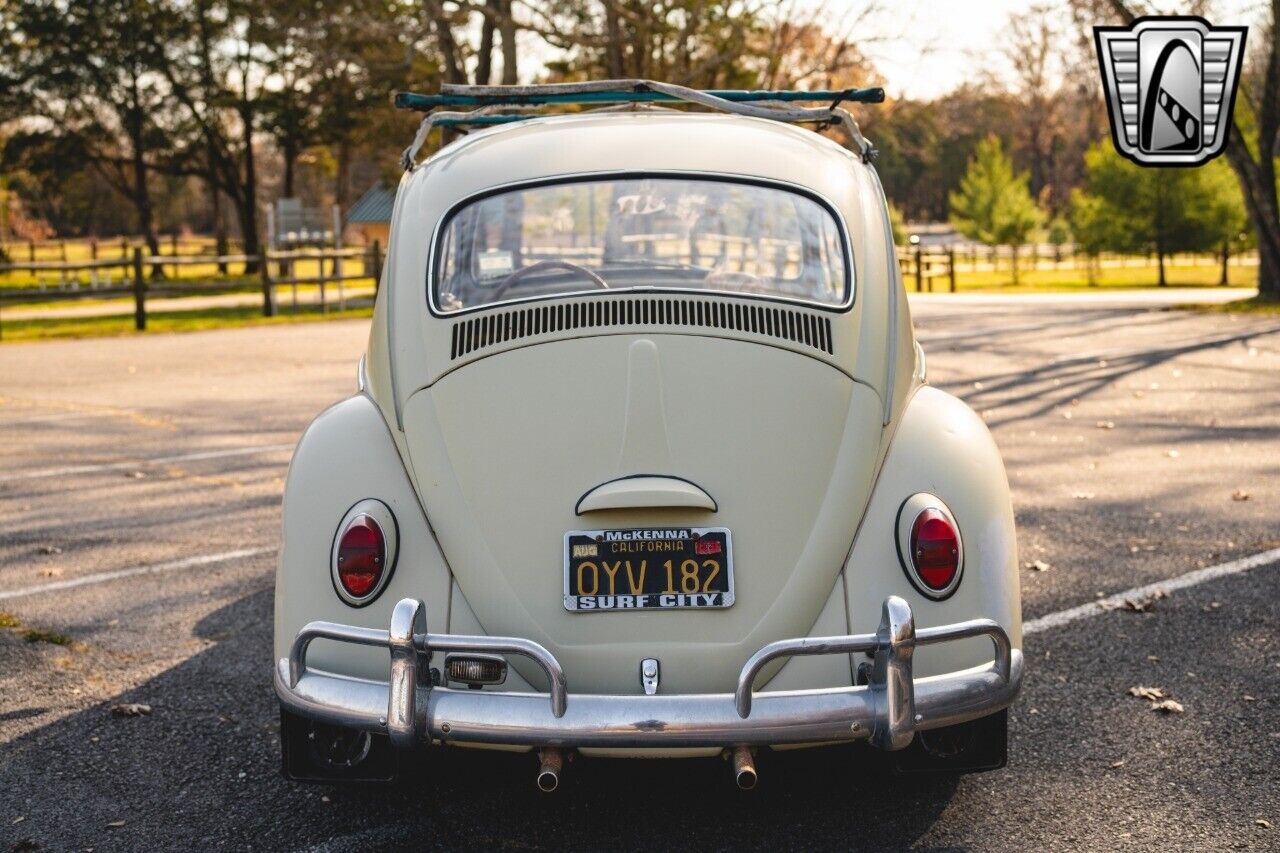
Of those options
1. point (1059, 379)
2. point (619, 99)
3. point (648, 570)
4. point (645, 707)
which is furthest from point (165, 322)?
point (645, 707)

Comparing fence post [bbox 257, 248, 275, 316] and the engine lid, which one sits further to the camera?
fence post [bbox 257, 248, 275, 316]

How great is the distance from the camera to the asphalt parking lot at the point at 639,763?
3.78m

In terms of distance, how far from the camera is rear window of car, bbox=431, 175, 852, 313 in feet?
14.3

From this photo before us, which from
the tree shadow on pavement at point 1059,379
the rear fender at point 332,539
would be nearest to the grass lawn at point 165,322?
the tree shadow on pavement at point 1059,379

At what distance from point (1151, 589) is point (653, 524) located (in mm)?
3391

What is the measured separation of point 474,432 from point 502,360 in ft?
0.81

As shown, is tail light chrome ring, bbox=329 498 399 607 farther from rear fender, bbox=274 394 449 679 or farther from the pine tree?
the pine tree

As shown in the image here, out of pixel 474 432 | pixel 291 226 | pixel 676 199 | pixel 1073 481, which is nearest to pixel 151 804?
pixel 474 432

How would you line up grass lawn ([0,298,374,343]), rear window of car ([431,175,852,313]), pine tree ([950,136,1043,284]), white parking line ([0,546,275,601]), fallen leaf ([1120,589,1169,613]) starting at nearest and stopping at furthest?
rear window of car ([431,175,852,313]) → fallen leaf ([1120,589,1169,613]) → white parking line ([0,546,275,601]) → grass lawn ([0,298,374,343]) → pine tree ([950,136,1043,284])

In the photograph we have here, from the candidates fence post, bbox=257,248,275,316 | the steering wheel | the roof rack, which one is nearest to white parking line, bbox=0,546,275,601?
the roof rack

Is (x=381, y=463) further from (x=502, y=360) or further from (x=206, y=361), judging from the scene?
(x=206, y=361)

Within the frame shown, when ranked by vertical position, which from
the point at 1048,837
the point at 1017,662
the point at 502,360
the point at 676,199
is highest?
the point at 676,199

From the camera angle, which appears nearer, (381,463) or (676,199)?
(381,463)

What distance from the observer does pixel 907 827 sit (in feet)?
12.3
